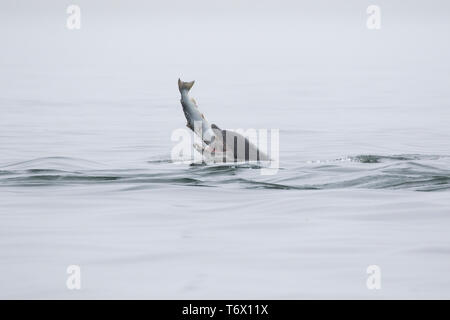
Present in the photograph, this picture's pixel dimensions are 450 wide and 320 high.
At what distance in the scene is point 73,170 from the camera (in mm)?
16750

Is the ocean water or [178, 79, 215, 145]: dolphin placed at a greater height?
[178, 79, 215, 145]: dolphin

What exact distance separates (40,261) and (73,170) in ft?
21.0

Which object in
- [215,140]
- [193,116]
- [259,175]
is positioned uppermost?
[193,116]
